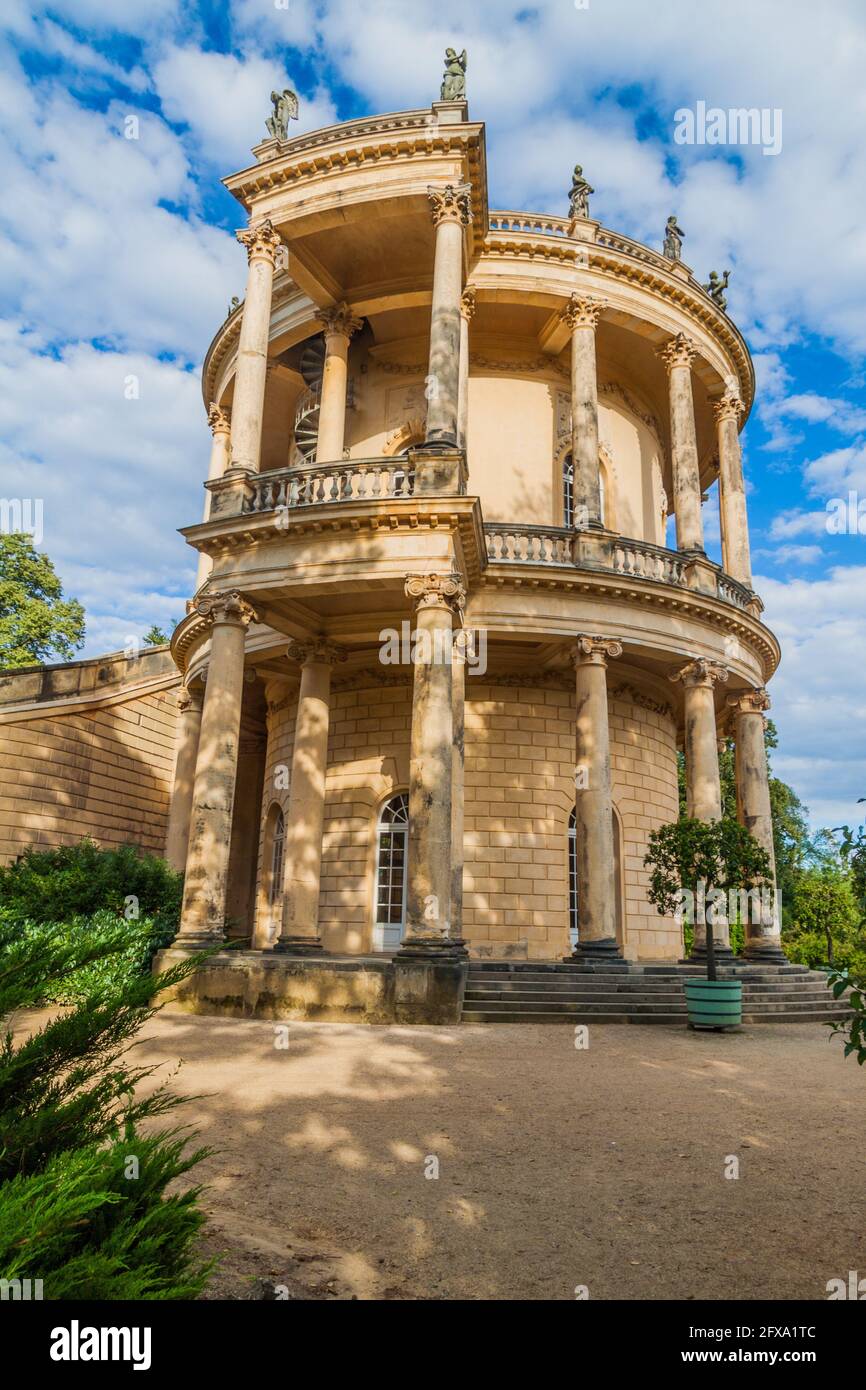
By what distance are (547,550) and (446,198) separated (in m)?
6.30

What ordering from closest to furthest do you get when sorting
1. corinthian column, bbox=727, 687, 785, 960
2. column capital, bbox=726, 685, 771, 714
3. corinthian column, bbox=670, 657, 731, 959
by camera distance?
corinthian column, bbox=670, 657, 731, 959 < corinthian column, bbox=727, 687, 785, 960 < column capital, bbox=726, 685, 771, 714

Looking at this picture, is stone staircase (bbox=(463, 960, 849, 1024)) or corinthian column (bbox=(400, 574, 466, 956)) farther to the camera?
stone staircase (bbox=(463, 960, 849, 1024))

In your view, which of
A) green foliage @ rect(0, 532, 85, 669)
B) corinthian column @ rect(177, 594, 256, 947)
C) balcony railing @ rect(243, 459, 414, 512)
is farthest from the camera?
green foliage @ rect(0, 532, 85, 669)

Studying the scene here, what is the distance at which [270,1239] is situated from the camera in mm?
3980

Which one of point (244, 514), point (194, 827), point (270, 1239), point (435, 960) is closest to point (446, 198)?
point (244, 514)

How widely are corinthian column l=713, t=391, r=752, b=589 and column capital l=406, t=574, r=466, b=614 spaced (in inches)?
384

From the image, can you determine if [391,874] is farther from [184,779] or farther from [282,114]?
[282,114]

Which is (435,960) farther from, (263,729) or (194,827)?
(263,729)

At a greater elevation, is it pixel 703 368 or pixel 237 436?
pixel 703 368

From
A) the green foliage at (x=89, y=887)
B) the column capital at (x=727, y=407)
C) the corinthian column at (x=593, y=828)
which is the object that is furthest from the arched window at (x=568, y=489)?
the green foliage at (x=89, y=887)

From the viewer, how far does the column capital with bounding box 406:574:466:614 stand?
12672mm

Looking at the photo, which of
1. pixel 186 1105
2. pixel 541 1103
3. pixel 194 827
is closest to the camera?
pixel 186 1105

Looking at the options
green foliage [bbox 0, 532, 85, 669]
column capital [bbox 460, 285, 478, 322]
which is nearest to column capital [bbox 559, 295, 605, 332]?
column capital [bbox 460, 285, 478, 322]

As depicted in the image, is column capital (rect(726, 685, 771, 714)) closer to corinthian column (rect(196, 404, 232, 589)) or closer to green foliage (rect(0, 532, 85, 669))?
corinthian column (rect(196, 404, 232, 589))
